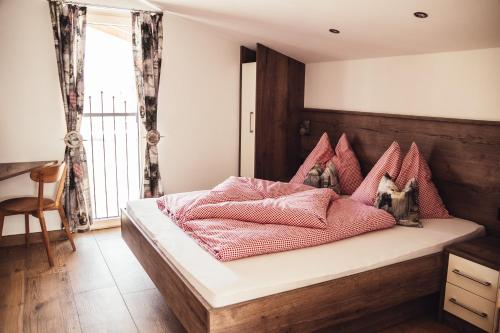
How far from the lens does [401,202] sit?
3172 mm

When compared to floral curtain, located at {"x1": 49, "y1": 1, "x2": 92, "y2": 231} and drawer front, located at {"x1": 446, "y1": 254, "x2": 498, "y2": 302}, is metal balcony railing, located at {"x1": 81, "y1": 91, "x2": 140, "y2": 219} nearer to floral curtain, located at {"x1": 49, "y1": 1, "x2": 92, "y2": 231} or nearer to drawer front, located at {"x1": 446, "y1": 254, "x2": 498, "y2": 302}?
floral curtain, located at {"x1": 49, "y1": 1, "x2": 92, "y2": 231}

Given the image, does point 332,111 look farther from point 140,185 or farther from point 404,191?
point 140,185

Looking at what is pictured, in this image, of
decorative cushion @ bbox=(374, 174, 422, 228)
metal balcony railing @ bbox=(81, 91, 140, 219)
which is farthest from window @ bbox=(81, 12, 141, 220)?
decorative cushion @ bbox=(374, 174, 422, 228)

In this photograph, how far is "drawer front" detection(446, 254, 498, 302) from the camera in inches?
101

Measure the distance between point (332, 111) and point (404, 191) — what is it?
1.45 m

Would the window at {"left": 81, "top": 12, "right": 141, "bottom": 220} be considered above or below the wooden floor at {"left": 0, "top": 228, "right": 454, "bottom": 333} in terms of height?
above

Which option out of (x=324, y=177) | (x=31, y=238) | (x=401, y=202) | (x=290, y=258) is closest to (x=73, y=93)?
(x=31, y=238)

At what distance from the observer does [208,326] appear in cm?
205

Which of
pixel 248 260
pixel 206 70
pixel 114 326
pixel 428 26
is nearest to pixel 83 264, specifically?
pixel 114 326

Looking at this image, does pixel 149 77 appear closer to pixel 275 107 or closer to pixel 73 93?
pixel 73 93

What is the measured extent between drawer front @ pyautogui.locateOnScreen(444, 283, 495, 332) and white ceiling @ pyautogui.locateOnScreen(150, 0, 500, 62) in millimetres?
1603

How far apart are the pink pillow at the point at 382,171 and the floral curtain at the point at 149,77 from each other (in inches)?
82.8

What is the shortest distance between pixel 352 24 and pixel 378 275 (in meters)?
1.82

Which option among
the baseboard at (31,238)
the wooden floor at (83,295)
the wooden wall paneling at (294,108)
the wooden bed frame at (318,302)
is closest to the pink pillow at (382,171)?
the wooden bed frame at (318,302)
